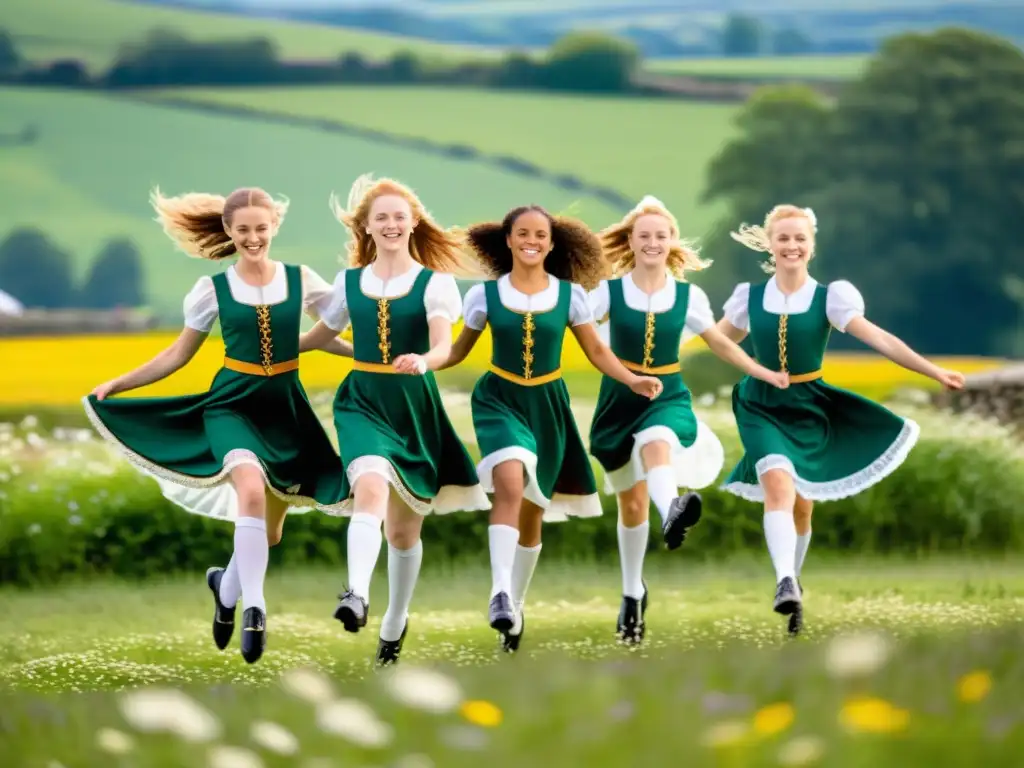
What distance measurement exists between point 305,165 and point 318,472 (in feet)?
48.3

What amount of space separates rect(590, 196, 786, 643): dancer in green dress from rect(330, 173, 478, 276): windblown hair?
1.95 feet

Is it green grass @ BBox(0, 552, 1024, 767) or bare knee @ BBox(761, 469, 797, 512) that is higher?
bare knee @ BBox(761, 469, 797, 512)

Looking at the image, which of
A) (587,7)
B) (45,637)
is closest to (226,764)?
(45,637)

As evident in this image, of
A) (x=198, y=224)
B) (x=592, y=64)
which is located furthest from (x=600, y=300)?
(x=592, y=64)

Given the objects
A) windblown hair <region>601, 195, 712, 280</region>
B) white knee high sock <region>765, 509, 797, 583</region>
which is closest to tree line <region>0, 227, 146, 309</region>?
windblown hair <region>601, 195, 712, 280</region>

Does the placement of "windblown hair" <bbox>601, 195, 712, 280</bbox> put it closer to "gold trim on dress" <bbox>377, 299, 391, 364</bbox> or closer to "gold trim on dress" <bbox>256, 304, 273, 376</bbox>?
"gold trim on dress" <bbox>377, 299, 391, 364</bbox>

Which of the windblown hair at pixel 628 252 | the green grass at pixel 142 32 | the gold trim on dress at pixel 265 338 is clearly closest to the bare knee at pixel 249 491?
the gold trim on dress at pixel 265 338

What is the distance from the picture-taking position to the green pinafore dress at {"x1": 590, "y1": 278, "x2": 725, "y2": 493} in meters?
7.52

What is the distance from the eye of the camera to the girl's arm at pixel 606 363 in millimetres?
7395

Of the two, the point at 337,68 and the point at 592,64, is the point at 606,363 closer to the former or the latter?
the point at 337,68

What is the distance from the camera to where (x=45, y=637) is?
327 inches

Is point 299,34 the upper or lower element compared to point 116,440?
upper

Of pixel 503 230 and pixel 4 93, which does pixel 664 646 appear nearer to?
pixel 503 230

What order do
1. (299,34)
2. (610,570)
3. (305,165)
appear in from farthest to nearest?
(299,34), (305,165), (610,570)
